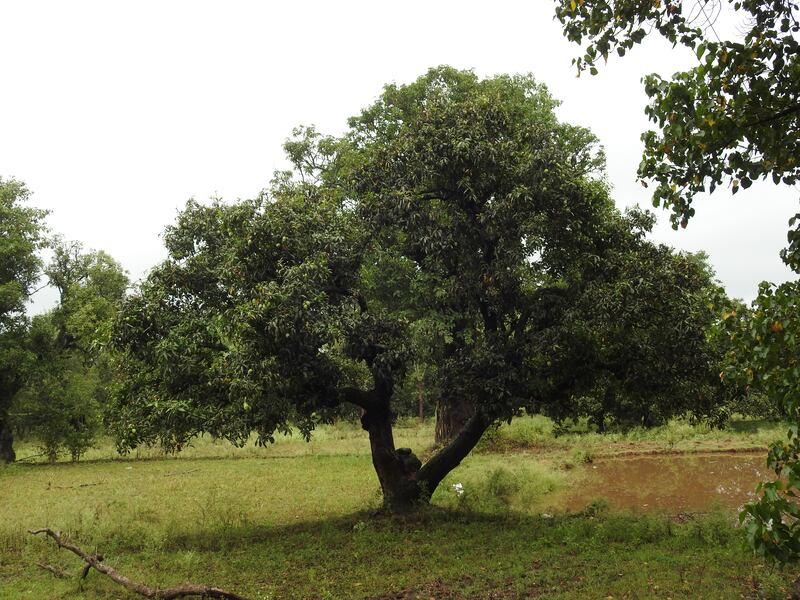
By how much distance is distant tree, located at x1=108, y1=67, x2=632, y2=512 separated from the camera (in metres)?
11.4

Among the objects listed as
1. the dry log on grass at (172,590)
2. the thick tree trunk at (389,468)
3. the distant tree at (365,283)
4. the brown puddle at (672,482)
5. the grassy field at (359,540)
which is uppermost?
the distant tree at (365,283)

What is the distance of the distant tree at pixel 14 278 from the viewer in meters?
25.9

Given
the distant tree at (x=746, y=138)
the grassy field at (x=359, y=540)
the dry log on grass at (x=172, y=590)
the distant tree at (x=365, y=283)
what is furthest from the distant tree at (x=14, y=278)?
the distant tree at (x=746, y=138)

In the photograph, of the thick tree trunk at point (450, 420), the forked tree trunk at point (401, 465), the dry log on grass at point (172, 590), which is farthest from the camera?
the thick tree trunk at point (450, 420)

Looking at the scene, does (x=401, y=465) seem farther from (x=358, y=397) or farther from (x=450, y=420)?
(x=450, y=420)

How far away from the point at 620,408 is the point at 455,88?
14.0 m

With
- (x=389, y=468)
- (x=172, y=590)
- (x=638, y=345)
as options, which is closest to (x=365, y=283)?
(x=389, y=468)

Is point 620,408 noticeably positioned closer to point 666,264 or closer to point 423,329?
point 666,264

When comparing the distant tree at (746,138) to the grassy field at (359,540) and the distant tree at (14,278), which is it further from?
the distant tree at (14,278)

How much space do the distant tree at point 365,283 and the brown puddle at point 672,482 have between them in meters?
6.21

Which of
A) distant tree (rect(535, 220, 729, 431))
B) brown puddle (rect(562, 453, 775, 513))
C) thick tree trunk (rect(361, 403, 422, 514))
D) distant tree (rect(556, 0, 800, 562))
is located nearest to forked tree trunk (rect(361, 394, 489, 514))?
thick tree trunk (rect(361, 403, 422, 514))

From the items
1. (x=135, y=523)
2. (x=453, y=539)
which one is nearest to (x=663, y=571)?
(x=453, y=539)

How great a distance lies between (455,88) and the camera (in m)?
23.3

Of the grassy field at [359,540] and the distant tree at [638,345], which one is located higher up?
the distant tree at [638,345]
